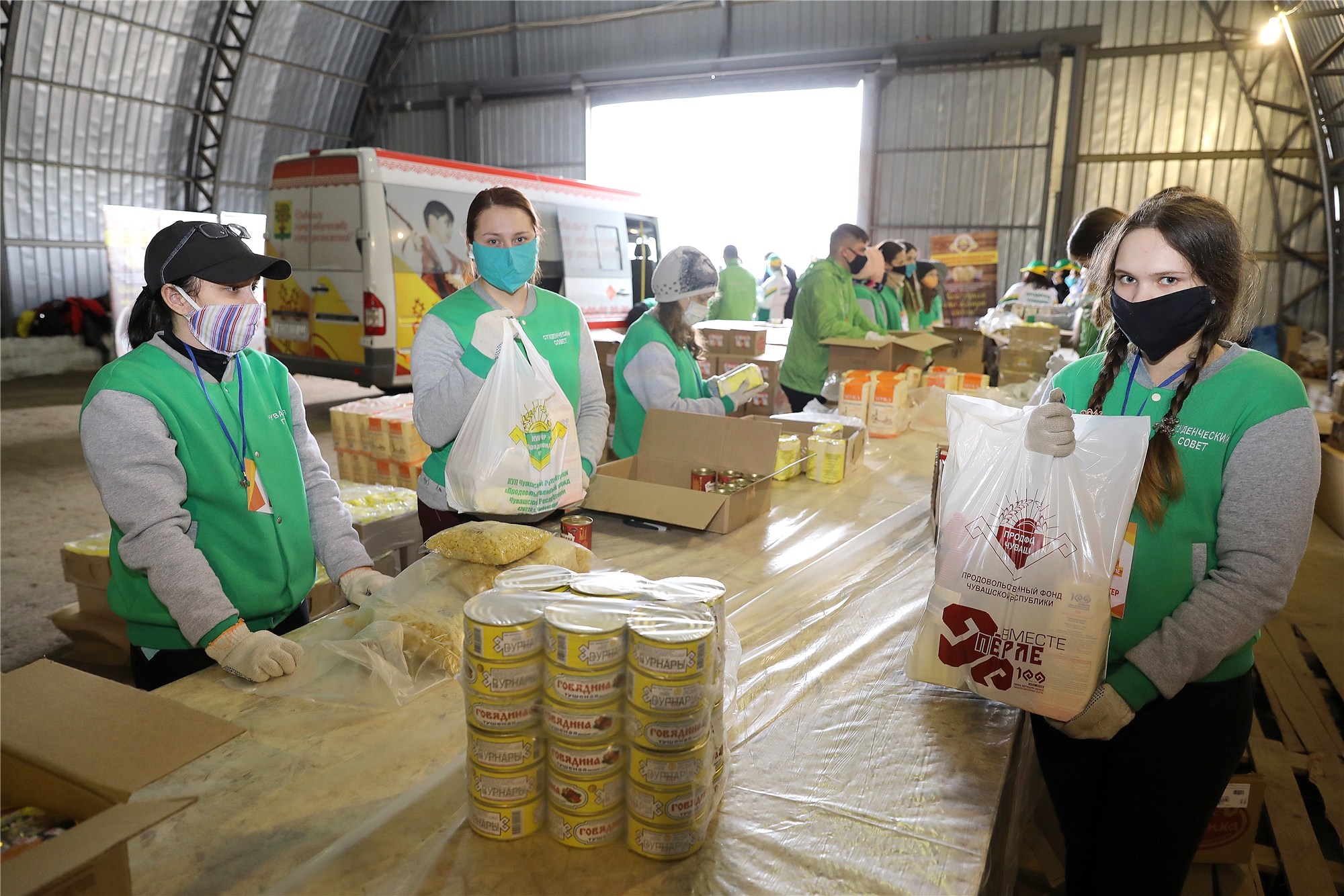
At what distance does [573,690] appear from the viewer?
3.29 feet

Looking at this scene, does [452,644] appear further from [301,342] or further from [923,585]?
[301,342]

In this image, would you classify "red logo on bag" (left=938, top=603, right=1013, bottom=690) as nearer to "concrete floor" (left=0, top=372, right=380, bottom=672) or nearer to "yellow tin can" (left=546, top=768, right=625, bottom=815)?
"yellow tin can" (left=546, top=768, right=625, bottom=815)

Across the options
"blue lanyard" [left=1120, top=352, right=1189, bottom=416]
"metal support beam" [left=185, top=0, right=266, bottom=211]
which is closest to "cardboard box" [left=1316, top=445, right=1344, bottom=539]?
"blue lanyard" [left=1120, top=352, right=1189, bottom=416]

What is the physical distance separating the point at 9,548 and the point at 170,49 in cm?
992

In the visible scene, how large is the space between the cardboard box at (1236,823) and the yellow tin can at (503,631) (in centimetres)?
224

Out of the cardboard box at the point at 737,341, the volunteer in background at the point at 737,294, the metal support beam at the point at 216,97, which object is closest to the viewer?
the cardboard box at the point at 737,341

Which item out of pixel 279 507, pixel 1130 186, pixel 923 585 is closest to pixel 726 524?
pixel 923 585

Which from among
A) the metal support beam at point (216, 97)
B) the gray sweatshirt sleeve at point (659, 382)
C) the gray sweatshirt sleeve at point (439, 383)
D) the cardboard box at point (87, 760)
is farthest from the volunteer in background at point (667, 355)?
the metal support beam at point (216, 97)

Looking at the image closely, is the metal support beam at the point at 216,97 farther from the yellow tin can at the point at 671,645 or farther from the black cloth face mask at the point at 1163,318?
the yellow tin can at the point at 671,645

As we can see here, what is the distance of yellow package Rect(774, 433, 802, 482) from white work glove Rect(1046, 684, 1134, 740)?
1.73 meters

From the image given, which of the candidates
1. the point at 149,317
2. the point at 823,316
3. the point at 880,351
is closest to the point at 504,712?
the point at 149,317

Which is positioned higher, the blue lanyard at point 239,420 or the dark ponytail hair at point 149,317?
the dark ponytail hair at point 149,317

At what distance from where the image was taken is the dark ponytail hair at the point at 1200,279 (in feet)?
4.58

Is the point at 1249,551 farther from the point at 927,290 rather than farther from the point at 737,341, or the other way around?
the point at 927,290
